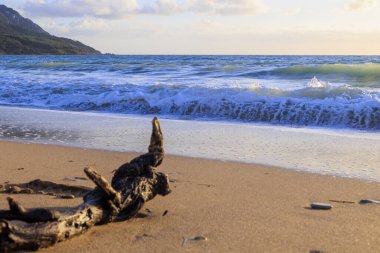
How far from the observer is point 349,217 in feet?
10.4

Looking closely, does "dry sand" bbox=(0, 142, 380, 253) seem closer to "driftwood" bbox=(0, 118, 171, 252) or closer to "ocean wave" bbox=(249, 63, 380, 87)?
"driftwood" bbox=(0, 118, 171, 252)

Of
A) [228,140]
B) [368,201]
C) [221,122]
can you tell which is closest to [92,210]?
[368,201]

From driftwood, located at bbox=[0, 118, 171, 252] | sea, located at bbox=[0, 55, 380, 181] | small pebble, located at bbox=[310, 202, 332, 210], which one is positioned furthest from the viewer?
sea, located at bbox=[0, 55, 380, 181]

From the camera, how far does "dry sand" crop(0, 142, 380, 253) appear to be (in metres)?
2.60

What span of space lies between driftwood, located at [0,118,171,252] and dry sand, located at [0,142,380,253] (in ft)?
0.28

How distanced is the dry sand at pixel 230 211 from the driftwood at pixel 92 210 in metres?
0.08

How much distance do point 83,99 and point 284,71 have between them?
1077cm

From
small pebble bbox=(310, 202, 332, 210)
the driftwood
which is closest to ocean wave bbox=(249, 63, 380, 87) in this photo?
small pebble bbox=(310, 202, 332, 210)

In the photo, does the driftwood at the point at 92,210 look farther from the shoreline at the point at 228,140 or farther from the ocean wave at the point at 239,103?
the ocean wave at the point at 239,103

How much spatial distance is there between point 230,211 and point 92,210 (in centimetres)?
99

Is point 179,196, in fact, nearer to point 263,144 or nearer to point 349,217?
point 349,217

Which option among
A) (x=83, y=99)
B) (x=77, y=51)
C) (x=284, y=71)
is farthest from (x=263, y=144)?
(x=77, y=51)

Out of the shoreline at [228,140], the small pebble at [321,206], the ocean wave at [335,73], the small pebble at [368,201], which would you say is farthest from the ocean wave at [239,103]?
the ocean wave at [335,73]

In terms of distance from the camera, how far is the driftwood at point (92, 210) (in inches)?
85.0
